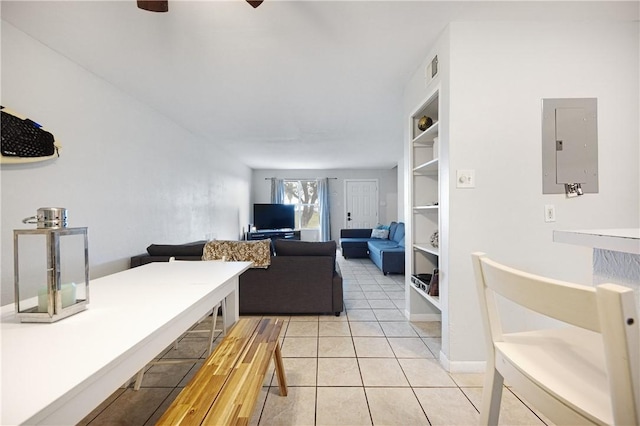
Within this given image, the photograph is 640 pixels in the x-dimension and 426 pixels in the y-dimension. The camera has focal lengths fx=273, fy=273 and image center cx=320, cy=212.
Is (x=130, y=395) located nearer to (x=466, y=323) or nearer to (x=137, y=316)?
(x=137, y=316)

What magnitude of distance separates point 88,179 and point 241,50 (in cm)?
183

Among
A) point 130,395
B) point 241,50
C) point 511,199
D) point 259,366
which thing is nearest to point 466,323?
point 511,199

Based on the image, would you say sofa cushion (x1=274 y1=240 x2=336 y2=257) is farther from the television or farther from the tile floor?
the television

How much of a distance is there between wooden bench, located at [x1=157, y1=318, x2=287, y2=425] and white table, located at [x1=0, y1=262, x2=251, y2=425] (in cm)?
27

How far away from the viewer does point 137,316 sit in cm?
87

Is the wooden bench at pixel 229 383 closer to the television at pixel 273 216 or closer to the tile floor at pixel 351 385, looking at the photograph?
the tile floor at pixel 351 385

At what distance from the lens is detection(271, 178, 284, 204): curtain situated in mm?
8234

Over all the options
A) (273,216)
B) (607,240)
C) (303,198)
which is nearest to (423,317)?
(607,240)

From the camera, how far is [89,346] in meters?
0.68

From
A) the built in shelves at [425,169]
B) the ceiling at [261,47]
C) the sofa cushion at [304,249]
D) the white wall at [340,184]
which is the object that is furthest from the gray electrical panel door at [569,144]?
the white wall at [340,184]

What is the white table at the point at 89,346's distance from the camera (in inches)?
20.2

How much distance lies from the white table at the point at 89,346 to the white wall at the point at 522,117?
178 centimetres

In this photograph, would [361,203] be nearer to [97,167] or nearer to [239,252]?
[239,252]

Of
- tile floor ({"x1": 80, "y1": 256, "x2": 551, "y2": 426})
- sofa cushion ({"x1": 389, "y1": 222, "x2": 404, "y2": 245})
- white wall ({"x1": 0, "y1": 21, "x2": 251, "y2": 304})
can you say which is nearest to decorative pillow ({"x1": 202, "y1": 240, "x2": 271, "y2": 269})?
tile floor ({"x1": 80, "y1": 256, "x2": 551, "y2": 426})
